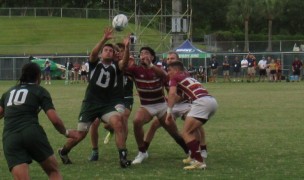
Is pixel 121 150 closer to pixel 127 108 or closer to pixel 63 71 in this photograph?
pixel 127 108

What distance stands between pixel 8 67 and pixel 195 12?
45.1 meters

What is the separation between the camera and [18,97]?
8.49m

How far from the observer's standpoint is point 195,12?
318 feet

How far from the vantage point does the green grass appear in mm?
66000

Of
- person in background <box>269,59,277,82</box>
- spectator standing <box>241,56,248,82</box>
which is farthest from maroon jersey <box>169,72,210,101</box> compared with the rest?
spectator standing <box>241,56,248,82</box>

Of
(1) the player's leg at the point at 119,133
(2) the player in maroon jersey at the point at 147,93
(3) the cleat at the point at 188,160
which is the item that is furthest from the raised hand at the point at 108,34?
(3) the cleat at the point at 188,160

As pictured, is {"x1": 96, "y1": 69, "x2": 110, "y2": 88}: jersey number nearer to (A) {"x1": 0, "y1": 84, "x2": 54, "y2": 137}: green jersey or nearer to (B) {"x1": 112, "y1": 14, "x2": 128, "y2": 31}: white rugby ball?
(B) {"x1": 112, "y1": 14, "x2": 128, "y2": 31}: white rugby ball

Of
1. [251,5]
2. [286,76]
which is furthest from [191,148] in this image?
[251,5]

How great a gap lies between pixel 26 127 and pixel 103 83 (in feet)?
12.7

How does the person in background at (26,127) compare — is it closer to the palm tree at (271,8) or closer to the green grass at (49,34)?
the green grass at (49,34)

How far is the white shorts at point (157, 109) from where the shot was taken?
500 inches

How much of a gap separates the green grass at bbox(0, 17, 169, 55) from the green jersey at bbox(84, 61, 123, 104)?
52.1 meters

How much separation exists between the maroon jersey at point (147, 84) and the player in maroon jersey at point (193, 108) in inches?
27.6

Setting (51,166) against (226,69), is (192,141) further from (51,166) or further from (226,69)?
(226,69)
